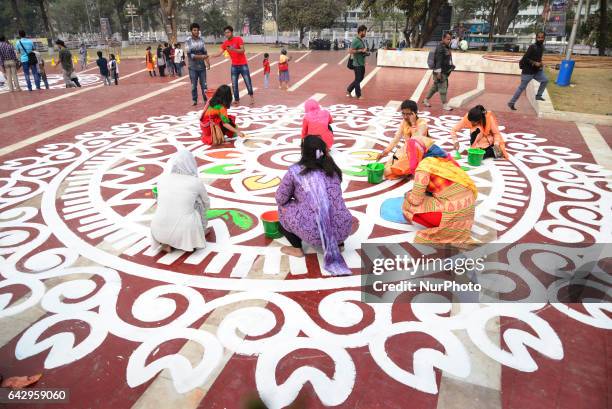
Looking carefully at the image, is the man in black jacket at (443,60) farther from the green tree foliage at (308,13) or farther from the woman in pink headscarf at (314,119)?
the green tree foliage at (308,13)

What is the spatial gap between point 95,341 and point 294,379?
136 cm

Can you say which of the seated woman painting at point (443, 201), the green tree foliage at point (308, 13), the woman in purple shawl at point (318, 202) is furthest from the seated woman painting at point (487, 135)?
the green tree foliage at point (308, 13)

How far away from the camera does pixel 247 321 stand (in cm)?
280

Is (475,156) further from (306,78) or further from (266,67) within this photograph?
(306,78)

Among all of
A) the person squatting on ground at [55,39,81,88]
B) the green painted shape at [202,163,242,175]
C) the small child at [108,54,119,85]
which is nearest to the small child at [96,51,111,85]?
the small child at [108,54,119,85]

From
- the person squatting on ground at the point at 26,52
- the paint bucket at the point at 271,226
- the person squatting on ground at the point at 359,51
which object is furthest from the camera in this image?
the person squatting on ground at the point at 26,52

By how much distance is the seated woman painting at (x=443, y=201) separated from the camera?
3.47 m

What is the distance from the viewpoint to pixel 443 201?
11.5 feet

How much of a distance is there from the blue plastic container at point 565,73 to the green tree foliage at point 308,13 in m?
31.4

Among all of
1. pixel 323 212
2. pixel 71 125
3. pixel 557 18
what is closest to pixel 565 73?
pixel 557 18

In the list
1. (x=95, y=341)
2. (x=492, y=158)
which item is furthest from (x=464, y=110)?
(x=95, y=341)

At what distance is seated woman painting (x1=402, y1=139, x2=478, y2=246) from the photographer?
137 inches

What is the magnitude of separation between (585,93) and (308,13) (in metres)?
33.2

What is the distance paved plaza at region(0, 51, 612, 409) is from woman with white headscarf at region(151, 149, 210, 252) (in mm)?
194
